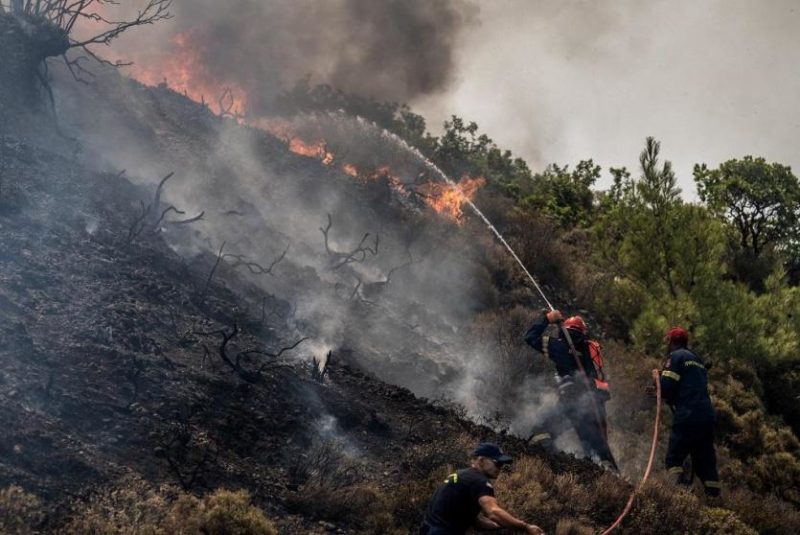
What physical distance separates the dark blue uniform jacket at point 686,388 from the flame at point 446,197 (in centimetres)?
1325

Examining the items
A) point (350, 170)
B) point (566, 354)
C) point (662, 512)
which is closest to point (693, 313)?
point (566, 354)

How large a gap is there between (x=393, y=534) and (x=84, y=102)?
15721 millimetres

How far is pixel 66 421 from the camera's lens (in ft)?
23.4

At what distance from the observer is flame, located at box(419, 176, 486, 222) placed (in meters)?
22.7

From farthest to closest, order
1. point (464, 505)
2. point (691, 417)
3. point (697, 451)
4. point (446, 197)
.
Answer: point (446, 197), point (697, 451), point (691, 417), point (464, 505)

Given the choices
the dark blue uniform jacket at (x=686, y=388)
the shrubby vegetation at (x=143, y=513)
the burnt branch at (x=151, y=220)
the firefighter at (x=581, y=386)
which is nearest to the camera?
the shrubby vegetation at (x=143, y=513)

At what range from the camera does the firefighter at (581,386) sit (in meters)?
9.62

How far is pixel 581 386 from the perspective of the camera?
31.8 ft

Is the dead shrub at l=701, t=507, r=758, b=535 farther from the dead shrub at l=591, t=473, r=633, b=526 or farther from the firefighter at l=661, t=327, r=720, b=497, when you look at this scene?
the dead shrub at l=591, t=473, r=633, b=526

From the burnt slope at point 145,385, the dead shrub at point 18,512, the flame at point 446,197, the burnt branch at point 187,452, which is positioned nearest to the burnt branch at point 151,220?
the burnt slope at point 145,385

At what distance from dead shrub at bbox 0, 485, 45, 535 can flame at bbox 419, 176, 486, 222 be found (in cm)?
1710

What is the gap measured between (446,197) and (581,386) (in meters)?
14.6

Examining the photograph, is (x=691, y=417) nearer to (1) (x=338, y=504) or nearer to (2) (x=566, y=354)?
(2) (x=566, y=354)

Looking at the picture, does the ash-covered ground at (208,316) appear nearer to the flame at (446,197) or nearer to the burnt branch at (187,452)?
the burnt branch at (187,452)
